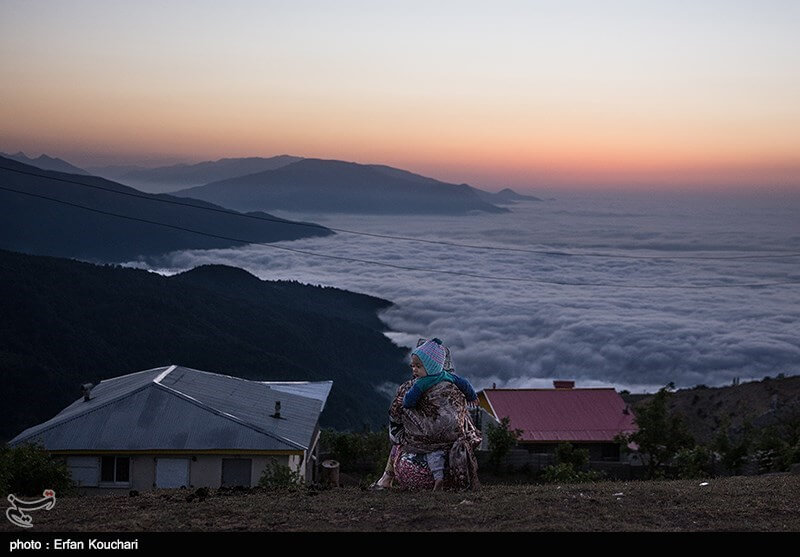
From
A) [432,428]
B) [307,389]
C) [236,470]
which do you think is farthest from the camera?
[307,389]

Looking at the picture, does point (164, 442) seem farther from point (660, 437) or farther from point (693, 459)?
point (660, 437)

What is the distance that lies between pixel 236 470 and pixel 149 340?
127 ft

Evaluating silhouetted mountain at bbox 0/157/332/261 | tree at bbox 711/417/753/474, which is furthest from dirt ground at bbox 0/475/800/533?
silhouetted mountain at bbox 0/157/332/261

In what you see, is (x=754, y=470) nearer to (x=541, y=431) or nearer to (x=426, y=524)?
(x=541, y=431)

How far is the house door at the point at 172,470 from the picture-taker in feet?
66.0

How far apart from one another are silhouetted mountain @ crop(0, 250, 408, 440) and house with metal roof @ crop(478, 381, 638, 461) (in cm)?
1480

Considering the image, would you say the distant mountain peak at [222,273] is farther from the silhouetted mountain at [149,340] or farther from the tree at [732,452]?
the tree at [732,452]

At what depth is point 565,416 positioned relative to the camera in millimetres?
39156

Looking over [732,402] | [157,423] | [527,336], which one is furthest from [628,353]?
[157,423]

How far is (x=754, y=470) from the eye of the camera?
82.4 ft

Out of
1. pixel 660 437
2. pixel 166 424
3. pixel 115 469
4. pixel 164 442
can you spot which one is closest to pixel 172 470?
pixel 164 442

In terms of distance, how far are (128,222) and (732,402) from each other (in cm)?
8602

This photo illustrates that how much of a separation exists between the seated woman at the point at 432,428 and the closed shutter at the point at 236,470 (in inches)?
445

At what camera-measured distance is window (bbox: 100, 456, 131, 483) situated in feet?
66.4
